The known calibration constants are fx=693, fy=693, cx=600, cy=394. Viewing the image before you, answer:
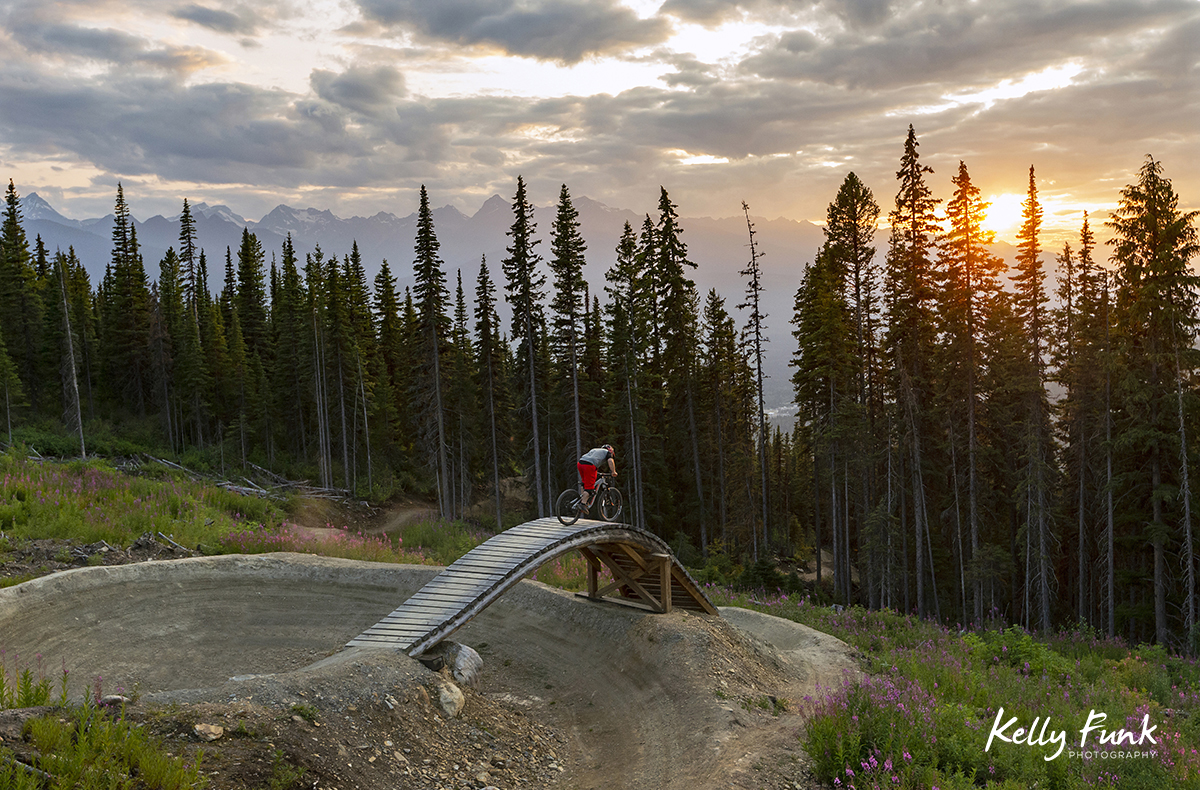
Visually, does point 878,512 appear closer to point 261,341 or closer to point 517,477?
point 517,477

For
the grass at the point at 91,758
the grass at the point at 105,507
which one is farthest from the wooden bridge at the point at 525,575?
the grass at the point at 105,507

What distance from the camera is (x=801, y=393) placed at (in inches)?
1561

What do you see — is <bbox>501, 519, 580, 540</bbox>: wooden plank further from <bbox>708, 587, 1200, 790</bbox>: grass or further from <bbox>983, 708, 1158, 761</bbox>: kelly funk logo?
<bbox>983, 708, 1158, 761</bbox>: kelly funk logo

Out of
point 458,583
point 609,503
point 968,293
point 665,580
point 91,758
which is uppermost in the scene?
point 968,293

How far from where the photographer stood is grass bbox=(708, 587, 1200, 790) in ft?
30.0

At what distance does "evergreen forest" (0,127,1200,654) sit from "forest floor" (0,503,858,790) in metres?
15.5

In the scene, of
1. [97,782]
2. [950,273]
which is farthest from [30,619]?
[950,273]

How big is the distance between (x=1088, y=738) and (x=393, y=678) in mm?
10821

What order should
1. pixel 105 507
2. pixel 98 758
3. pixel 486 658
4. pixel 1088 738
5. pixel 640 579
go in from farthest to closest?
pixel 105 507
pixel 640 579
pixel 486 658
pixel 1088 738
pixel 98 758

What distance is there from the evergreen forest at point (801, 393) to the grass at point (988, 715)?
11.8 m

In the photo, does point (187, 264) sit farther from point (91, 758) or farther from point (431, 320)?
point (91, 758)

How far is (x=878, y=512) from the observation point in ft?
108

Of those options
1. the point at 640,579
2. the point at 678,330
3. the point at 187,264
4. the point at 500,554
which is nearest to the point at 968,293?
the point at 678,330

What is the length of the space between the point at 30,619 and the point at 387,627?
337 inches
